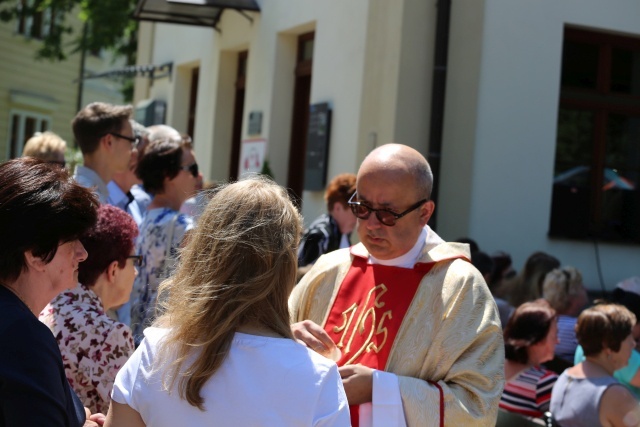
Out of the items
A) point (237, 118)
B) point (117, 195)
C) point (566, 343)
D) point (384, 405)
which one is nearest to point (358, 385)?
point (384, 405)

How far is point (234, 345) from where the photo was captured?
2398 millimetres

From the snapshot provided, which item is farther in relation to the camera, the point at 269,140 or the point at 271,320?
the point at 269,140

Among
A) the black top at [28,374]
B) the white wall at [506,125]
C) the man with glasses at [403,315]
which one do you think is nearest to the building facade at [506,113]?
the white wall at [506,125]

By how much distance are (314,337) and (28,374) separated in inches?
45.7

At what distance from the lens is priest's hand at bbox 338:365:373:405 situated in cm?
327

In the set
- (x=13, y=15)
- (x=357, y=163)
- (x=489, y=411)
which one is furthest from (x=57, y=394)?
(x=13, y=15)

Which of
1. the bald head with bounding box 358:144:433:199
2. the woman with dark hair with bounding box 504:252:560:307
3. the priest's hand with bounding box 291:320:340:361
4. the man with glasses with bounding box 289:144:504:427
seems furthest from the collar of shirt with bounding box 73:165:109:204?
the woman with dark hair with bounding box 504:252:560:307

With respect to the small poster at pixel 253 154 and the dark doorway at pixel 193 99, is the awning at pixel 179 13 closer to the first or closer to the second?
the dark doorway at pixel 193 99

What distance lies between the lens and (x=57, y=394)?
7.66 ft

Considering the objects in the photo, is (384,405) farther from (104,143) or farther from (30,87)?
(30,87)

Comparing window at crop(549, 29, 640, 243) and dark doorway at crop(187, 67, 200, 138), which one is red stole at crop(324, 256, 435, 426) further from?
dark doorway at crop(187, 67, 200, 138)

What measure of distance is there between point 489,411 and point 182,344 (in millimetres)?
1365

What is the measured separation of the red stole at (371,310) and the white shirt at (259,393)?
3.79 ft

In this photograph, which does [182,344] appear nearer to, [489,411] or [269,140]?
[489,411]
